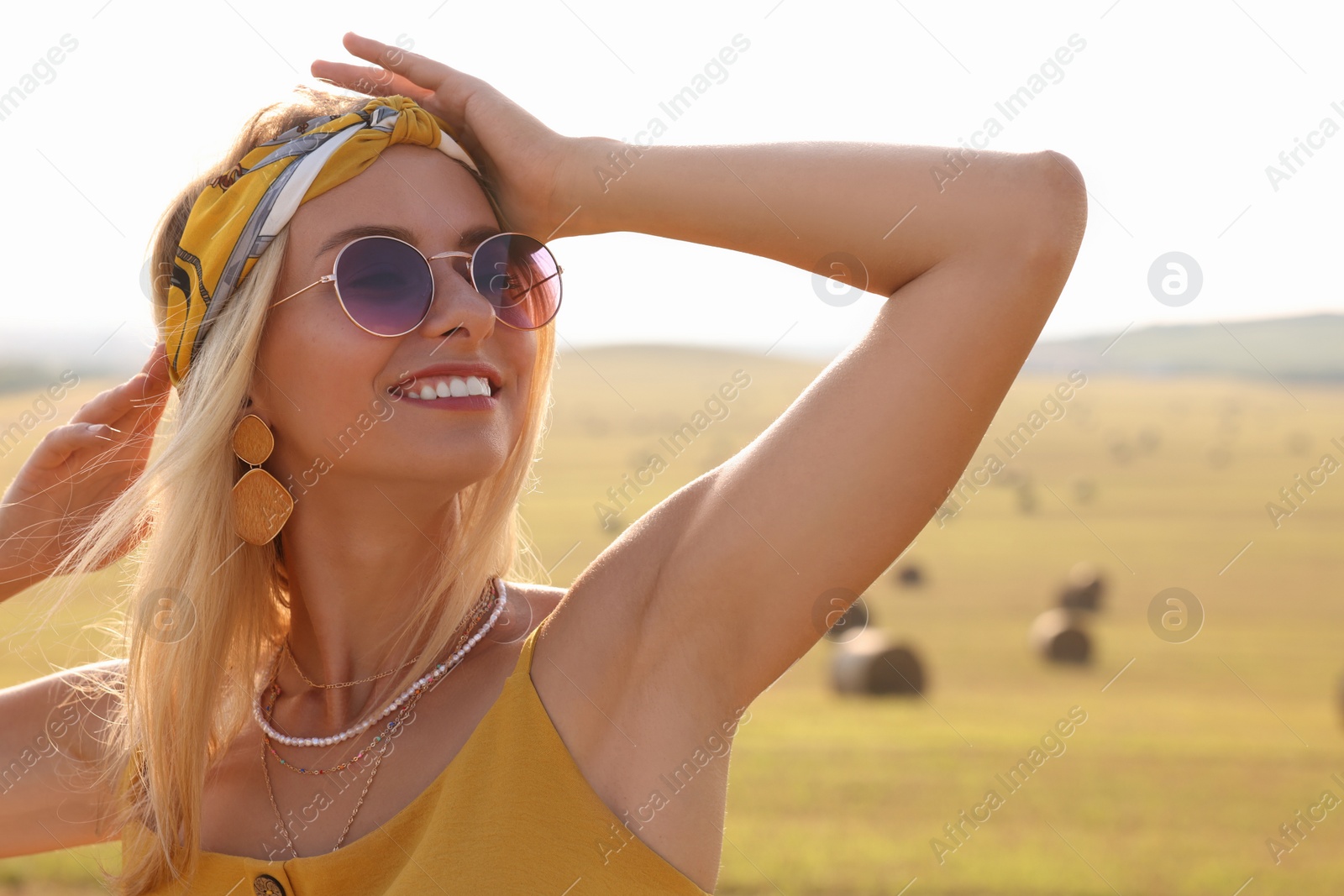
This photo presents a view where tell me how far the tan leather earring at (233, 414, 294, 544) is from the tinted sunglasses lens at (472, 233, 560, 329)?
69 centimetres

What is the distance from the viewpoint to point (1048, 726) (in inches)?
500

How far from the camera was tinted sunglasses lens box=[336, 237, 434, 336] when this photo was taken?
8.38ft

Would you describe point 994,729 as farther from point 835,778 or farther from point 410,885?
point 410,885

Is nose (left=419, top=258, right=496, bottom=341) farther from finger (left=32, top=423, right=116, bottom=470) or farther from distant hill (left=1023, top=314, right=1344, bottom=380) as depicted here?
distant hill (left=1023, top=314, right=1344, bottom=380)

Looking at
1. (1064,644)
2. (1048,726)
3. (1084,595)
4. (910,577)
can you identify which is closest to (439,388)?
(1048,726)

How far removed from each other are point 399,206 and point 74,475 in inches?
48.5

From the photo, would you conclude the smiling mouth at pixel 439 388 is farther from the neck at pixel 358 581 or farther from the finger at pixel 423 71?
the finger at pixel 423 71

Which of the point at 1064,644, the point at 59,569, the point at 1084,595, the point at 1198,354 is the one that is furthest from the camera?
the point at 1198,354

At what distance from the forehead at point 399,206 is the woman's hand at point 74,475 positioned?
2.27 feet

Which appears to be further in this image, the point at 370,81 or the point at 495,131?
the point at 370,81

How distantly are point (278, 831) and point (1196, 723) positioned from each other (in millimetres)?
12656

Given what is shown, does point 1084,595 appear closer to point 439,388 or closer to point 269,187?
point 439,388

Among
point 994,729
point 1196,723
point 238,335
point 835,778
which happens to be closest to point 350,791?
point 238,335

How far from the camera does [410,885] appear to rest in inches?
87.1
